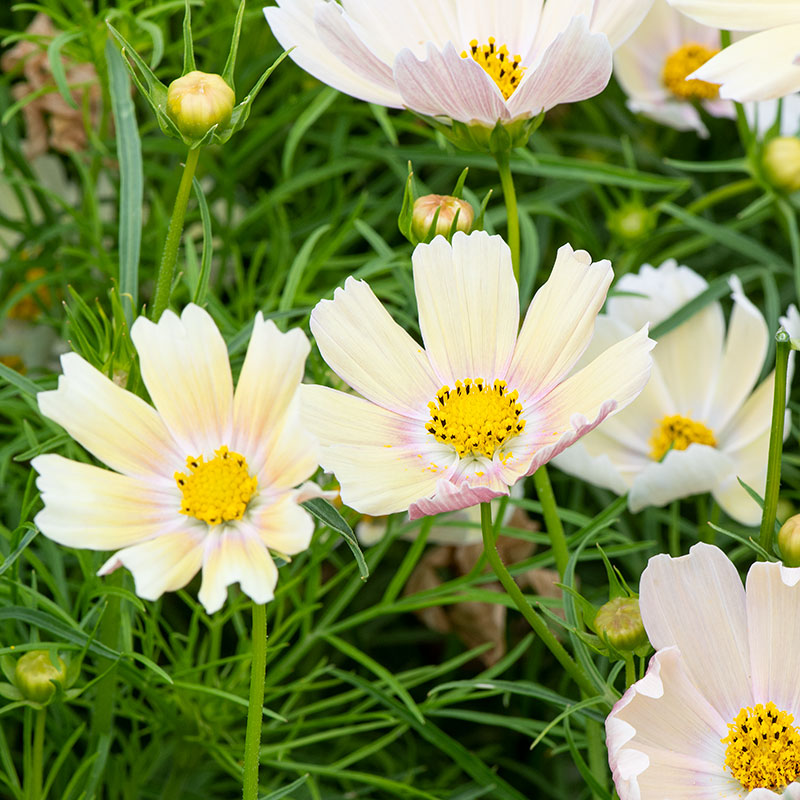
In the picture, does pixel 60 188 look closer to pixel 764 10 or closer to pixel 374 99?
pixel 374 99

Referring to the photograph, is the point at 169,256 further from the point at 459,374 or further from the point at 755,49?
the point at 755,49

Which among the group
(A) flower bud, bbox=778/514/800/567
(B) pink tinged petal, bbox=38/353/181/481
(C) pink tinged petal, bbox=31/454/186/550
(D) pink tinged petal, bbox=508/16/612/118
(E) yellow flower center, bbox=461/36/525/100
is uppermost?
(E) yellow flower center, bbox=461/36/525/100

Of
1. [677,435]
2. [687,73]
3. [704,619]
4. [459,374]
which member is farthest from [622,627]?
[687,73]

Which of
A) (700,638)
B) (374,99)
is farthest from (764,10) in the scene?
(700,638)

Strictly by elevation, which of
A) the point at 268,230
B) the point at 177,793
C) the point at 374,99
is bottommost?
the point at 177,793

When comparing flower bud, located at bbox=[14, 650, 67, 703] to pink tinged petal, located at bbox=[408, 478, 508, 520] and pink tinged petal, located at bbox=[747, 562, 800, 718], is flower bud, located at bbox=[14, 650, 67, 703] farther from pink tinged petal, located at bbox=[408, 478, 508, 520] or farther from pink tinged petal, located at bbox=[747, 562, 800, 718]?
pink tinged petal, located at bbox=[747, 562, 800, 718]

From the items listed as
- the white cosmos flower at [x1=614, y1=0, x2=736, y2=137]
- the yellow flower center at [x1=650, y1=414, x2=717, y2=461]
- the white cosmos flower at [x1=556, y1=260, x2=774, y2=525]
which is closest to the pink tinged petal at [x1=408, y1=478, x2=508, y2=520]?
the white cosmos flower at [x1=556, y1=260, x2=774, y2=525]

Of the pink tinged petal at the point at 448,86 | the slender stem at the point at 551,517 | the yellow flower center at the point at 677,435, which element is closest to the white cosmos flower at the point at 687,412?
the yellow flower center at the point at 677,435
